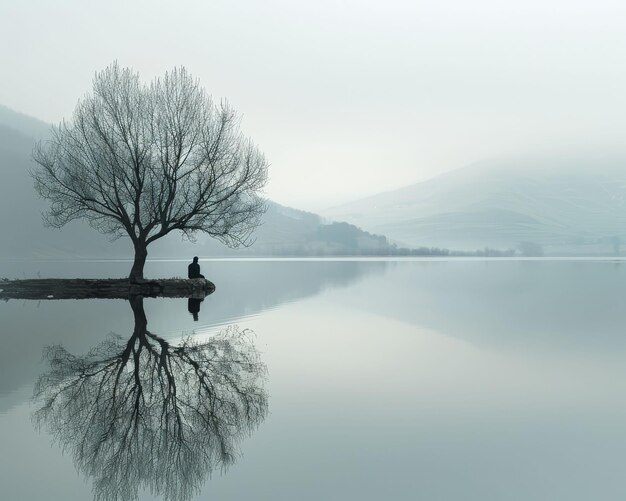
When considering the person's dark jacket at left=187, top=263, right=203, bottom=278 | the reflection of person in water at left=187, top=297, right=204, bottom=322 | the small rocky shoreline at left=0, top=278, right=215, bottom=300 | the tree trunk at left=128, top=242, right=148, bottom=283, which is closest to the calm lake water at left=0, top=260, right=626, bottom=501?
the reflection of person in water at left=187, top=297, right=204, bottom=322

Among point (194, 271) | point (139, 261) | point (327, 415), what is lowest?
point (327, 415)

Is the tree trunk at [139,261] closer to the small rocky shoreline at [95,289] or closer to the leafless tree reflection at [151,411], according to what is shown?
the small rocky shoreline at [95,289]

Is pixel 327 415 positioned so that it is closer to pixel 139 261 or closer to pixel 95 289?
pixel 139 261

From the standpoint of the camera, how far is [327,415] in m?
10.9

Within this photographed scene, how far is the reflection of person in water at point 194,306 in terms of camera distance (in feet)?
94.1

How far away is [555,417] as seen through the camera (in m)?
10.9

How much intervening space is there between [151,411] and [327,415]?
3.21m

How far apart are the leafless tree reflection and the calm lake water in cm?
4

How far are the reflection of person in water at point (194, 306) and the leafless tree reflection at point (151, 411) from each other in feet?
33.1

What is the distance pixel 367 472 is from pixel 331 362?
8269 mm

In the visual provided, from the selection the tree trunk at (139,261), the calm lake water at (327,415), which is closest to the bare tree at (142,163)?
the tree trunk at (139,261)

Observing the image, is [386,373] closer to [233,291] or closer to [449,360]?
[449,360]

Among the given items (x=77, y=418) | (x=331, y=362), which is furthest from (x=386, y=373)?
(x=77, y=418)

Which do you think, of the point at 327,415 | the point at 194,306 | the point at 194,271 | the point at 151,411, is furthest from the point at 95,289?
the point at 327,415
